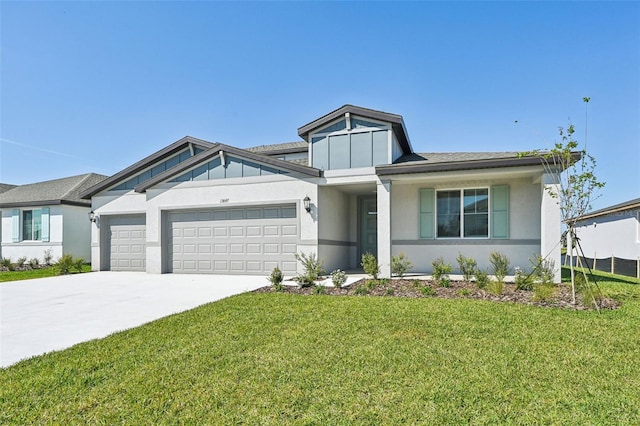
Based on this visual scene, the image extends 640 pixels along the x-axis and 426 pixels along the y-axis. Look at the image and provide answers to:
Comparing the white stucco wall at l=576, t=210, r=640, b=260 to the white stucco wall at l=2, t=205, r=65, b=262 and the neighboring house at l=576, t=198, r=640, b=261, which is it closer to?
the neighboring house at l=576, t=198, r=640, b=261

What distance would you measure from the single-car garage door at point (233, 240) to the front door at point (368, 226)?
4.07m

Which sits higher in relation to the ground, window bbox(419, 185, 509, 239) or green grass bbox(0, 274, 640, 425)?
window bbox(419, 185, 509, 239)

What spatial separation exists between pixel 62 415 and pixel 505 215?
1202 cm

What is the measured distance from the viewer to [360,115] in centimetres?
1212

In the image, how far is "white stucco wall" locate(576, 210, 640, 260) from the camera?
15.3 metres

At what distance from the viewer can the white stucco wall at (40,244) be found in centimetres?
1798

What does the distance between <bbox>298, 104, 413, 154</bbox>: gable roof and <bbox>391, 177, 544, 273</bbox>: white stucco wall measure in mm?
1972

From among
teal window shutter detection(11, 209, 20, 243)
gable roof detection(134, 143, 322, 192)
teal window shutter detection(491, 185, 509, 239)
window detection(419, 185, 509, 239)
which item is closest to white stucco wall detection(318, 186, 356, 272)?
gable roof detection(134, 143, 322, 192)

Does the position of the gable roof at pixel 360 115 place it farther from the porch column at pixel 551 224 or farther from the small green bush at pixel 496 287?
the small green bush at pixel 496 287

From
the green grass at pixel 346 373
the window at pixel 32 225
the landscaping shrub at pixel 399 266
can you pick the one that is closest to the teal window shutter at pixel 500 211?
the landscaping shrub at pixel 399 266

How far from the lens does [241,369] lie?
3.72 meters

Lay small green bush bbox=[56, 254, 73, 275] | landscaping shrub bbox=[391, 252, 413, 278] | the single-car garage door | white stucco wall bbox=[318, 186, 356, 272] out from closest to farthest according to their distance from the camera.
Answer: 1. landscaping shrub bbox=[391, 252, 413, 278]
2. white stucco wall bbox=[318, 186, 356, 272]
3. the single-car garage door
4. small green bush bbox=[56, 254, 73, 275]

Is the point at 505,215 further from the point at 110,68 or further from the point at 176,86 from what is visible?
the point at 110,68

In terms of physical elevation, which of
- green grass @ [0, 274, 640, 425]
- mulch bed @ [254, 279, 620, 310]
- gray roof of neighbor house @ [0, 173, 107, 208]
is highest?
gray roof of neighbor house @ [0, 173, 107, 208]
